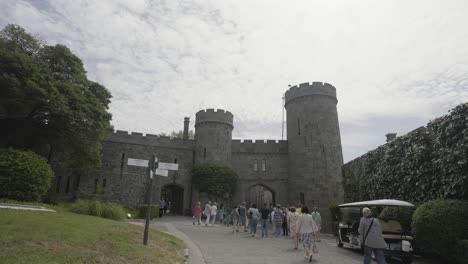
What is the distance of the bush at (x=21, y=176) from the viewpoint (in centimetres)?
1418

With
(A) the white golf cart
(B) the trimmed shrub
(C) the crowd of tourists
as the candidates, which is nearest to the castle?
(C) the crowd of tourists

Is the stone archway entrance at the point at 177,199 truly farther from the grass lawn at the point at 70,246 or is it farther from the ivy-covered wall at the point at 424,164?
the grass lawn at the point at 70,246

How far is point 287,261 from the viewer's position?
796 cm

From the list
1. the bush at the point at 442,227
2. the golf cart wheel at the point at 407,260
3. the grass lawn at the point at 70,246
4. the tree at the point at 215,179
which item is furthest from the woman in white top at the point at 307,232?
the tree at the point at 215,179

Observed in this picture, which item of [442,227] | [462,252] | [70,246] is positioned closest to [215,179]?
[442,227]

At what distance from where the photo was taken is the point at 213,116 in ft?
98.0

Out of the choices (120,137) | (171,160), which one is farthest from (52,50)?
(171,160)

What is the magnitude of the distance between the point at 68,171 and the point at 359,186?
77.0ft

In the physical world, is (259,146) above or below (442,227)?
above

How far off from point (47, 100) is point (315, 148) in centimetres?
2092

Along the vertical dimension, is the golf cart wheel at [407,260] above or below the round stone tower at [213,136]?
below

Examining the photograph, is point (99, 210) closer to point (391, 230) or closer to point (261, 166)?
point (391, 230)

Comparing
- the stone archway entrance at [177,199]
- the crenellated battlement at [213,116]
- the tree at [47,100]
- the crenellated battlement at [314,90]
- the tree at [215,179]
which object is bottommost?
the stone archway entrance at [177,199]

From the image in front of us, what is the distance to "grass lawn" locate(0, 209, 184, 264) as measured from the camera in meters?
5.36
